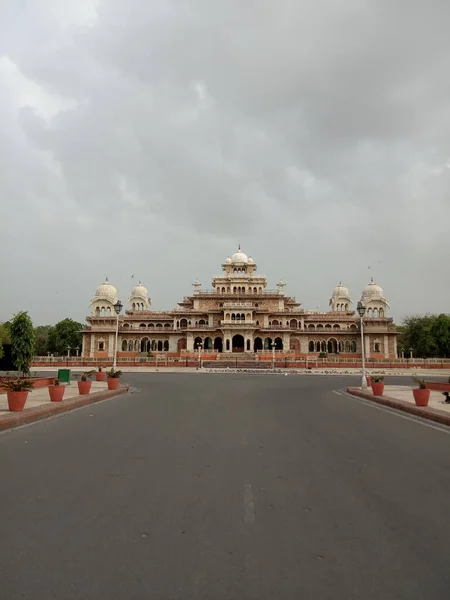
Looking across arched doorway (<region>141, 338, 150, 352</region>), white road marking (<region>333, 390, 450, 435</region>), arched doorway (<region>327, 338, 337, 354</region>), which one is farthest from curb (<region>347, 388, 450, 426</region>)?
arched doorway (<region>141, 338, 150, 352</region>)

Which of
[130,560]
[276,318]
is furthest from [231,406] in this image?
[276,318]

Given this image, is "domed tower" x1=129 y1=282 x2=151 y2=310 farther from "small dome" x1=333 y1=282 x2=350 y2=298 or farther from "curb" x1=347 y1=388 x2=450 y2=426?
"curb" x1=347 y1=388 x2=450 y2=426

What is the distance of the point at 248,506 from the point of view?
4973 mm

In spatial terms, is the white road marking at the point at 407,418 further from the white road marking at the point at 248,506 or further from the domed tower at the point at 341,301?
the domed tower at the point at 341,301

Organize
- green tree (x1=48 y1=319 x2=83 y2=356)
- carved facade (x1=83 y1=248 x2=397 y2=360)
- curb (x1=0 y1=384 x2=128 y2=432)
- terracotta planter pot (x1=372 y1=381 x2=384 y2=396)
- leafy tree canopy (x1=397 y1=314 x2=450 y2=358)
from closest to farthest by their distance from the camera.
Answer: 1. curb (x1=0 y1=384 x2=128 y2=432)
2. terracotta planter pot (x1=372 y1=381 x2=384 y2=396)
3. leafy tree canopy (x1=397 y1=314 x2=450 y2=358)
4. carved facade (x1=83 y1=248 x2=397 y2=360)
5. green tree (x1=48 y1=319 x2=83 y2=356)

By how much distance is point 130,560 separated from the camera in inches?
142

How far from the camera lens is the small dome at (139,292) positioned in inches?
3329

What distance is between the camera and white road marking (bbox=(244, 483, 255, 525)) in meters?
4.57

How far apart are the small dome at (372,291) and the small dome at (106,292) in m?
40.6

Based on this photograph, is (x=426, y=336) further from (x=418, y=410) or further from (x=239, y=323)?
(x=418, y=410)

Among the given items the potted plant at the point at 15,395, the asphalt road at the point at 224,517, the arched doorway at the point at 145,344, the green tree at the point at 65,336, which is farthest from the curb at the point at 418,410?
the green tree at the point at 65,336

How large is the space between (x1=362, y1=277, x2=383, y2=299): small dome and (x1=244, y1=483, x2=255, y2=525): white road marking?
7629 centimetres

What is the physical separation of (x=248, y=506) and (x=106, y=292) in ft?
252

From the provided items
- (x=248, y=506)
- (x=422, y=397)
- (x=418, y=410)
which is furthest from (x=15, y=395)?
(x=422, y=397)
